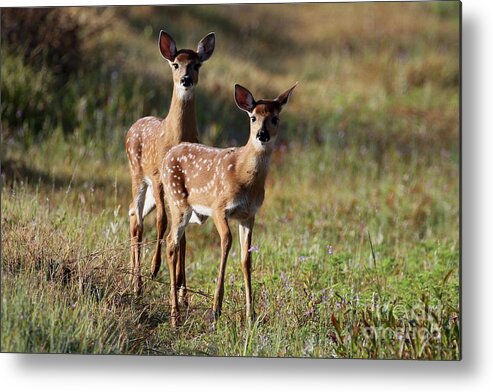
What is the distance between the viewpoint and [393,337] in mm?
5016

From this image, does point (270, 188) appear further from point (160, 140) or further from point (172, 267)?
point (172, 267)

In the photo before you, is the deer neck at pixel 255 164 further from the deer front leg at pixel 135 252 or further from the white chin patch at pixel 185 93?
the deer front leg at pixel 135 252

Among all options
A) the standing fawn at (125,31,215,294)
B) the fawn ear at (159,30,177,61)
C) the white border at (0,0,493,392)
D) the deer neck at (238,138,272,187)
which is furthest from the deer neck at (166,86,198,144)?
the white border at (0,0,493,392)

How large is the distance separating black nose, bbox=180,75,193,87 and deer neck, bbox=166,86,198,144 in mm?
39

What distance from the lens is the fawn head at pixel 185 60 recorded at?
505 cm

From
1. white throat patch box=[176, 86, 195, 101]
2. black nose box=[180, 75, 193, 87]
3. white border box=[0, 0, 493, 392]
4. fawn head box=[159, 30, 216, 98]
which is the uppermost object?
fawn head box=[159, 30, 216, 98]

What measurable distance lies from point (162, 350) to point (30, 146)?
191 centimetres

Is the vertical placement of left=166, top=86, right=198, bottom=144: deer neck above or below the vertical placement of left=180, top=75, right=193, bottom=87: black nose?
below

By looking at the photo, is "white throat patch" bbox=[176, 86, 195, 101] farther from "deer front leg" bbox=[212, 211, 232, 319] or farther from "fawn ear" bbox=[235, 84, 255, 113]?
"deer front leg" bbox=[212, 211, 232, 319]

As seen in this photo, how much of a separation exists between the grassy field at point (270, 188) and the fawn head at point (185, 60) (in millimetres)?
744

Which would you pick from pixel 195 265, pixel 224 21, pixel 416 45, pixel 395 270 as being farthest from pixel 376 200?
pixel 224 21

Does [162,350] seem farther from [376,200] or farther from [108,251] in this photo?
[376,200]

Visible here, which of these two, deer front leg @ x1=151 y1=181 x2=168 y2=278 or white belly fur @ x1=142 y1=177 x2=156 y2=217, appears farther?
white belly fur @ x1=142 y1=177 x2=156 y2=217

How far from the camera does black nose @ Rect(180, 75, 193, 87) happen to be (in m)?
5.04
